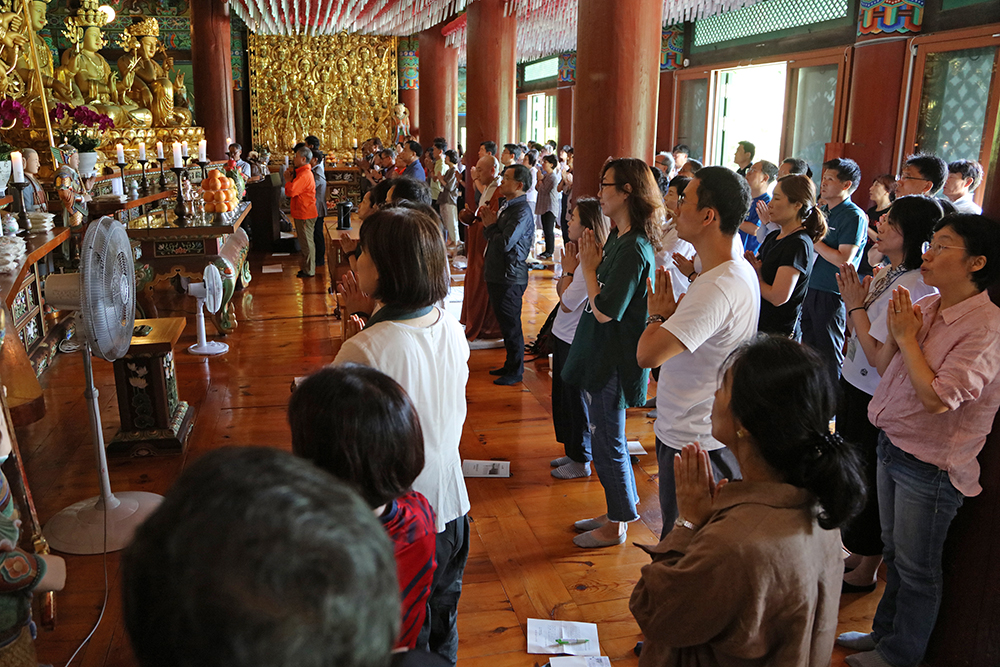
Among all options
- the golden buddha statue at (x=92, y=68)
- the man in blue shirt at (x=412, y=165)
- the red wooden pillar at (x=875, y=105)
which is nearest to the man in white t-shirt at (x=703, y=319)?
the man in blue shirt at (x=412, y=165)

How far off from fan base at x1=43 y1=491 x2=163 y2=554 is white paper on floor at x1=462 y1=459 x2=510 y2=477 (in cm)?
132

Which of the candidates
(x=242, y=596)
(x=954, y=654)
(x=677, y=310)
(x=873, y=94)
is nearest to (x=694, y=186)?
(x=677, y=310)

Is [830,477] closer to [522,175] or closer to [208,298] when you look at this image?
[522,175]

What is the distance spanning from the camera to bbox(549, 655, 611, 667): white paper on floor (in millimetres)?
2246

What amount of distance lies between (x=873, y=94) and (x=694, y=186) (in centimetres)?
570

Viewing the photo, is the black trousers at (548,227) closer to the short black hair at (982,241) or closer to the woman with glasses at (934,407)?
the woman with glasses at (934,407)

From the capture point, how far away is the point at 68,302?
2551mm

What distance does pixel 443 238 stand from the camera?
192 cm

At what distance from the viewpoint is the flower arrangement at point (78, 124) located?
6.16 meters

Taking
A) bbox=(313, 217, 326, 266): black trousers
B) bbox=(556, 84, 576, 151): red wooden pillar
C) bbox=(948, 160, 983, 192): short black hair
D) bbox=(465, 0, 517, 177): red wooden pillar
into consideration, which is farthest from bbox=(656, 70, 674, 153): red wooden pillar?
bbox=(948, 160, 983, 192): short black hair

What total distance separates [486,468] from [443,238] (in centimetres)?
183

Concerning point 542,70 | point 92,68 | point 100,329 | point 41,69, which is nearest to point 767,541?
point 100,329

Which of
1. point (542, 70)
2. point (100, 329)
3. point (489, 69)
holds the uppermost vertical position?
point (542, 70)

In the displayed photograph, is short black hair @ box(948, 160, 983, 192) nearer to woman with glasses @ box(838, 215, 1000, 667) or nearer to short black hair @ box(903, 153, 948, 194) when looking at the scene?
short black hair @ box(903, 153, 948, 194)
